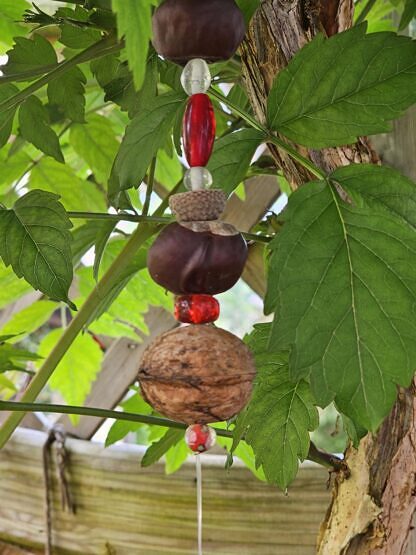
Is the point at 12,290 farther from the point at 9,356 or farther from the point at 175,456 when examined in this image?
the point at 175,456

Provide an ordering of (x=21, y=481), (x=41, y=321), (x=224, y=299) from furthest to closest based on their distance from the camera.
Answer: (x=224, y=299) → (x=21, y=481) → (x=41, y=321)

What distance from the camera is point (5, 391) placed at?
1322 mm

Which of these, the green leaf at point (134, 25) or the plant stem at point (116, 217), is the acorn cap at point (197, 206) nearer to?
the green leaf at point (134, 25)

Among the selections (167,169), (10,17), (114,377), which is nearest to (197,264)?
(10,17)

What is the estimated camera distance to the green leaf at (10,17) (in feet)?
2.15

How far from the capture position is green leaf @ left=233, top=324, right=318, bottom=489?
0.53m

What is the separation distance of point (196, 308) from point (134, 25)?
117 mm

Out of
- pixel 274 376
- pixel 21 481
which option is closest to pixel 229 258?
pixel 274 376

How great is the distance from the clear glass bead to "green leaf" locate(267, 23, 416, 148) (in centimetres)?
6

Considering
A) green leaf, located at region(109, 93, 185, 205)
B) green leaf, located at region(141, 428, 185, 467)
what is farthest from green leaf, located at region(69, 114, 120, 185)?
green leaf, located at region(109, 93, 185, 205)

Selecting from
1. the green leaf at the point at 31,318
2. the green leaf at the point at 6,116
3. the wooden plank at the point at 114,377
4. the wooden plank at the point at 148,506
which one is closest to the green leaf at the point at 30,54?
the green leaf at the point at 6,116

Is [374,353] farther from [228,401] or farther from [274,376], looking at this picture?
[274,376]

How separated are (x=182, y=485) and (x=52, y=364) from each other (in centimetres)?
49

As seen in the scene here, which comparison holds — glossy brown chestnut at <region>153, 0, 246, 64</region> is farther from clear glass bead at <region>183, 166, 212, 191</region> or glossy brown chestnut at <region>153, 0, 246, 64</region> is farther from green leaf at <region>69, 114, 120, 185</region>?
green leaf at <region>69, 114, 120, 185</region>
